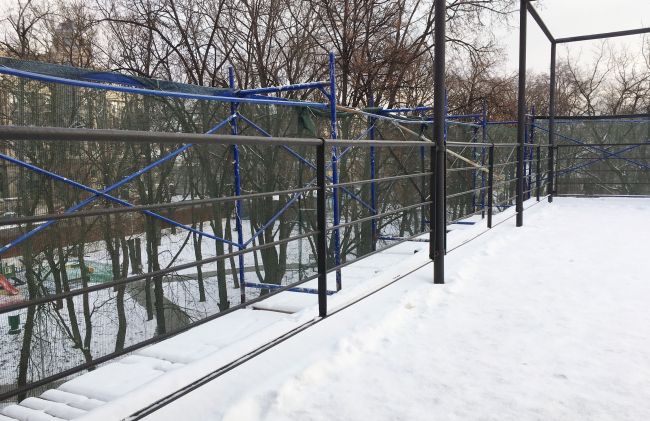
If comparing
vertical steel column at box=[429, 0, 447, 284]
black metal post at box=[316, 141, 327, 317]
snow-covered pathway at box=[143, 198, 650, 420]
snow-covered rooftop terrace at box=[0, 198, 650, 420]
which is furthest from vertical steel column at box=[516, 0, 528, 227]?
black metal post at box=[316, 141, 327, 317]

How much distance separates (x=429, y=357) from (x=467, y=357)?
0.16m

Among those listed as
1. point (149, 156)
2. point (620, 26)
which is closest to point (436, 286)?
point (149, 156)

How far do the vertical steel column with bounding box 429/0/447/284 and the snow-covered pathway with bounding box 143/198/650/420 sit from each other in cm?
18

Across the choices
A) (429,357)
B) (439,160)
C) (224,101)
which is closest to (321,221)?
(429,357)

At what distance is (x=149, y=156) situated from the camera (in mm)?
4977

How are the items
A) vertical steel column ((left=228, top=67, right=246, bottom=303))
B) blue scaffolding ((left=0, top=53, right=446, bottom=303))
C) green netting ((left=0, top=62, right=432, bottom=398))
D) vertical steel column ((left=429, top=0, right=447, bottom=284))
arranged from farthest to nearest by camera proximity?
vertical steel column ((left=228, top=67, right=246, bottom=303)) < green netting ((left=0, top=62, right=432, bottom=398)) < blue scaffolding ((left=0, top=53, right=446, bottom=303)) < vertical steel column ((left=429, top=0, right=447, bottom=284))

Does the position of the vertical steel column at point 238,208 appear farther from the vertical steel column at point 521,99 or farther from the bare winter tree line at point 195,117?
the vertical steel column at point 521,99

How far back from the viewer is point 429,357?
1.99 metres

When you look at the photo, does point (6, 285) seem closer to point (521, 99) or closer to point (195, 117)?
point (195, 117)

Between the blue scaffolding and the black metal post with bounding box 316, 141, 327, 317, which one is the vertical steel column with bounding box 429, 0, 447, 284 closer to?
the black metal post with bounding box 316, 141, 327, 317

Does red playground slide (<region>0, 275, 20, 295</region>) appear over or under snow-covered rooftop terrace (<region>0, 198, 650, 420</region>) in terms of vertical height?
under

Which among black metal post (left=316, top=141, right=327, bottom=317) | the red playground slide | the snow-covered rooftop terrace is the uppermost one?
black metal post (left=316, top=141, right=327, bottom=317)

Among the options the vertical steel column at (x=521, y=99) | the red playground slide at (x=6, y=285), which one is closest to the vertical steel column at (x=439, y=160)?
the vertical steel column at (x=521, y=99)

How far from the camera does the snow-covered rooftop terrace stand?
1.59 meters
